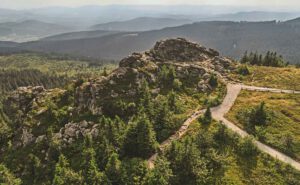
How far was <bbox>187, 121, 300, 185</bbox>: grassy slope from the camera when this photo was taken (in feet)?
199

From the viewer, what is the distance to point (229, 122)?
82.4 m

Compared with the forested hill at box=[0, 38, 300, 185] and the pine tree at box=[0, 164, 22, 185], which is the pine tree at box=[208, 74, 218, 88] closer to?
the forested hill at box=[0, 38, 300, 185]

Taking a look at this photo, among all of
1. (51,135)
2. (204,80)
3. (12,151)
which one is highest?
(204,80)

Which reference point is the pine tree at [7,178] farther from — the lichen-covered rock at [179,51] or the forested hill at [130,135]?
the lichen-covered rock at [179,51]

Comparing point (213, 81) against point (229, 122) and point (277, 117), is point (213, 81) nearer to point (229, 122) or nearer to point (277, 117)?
point (229, 122)

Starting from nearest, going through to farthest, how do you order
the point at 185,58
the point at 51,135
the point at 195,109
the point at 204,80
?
1. the point at 51,135
2. the point at 195,109
3. the point at 204,80
4. the point at 185,58

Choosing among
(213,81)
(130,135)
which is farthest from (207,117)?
(213,81)

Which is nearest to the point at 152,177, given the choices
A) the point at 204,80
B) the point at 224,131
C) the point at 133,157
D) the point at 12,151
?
the point at 133,157

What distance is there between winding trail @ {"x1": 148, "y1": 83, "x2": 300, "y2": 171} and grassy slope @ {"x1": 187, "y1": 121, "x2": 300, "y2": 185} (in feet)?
8.71

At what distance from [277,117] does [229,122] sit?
1319 cm

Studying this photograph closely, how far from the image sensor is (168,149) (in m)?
67.6

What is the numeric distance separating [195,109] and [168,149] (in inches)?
1011

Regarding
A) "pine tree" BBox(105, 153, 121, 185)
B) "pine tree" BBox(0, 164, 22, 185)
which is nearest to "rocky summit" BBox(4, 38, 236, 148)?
"pine tree" BBox(0, 164, 22, 185)

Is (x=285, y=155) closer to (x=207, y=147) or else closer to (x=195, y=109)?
(x=207, y=147)
